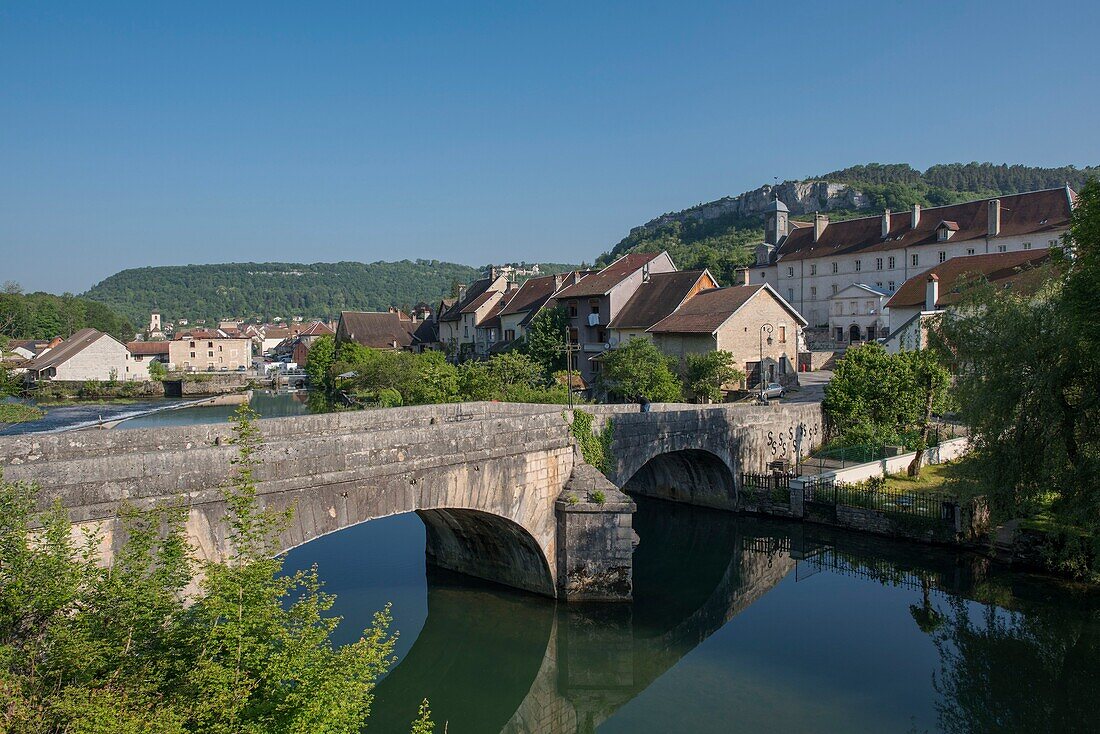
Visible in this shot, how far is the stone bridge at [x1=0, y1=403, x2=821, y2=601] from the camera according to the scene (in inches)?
Result: 441

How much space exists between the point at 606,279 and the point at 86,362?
57.8 metres

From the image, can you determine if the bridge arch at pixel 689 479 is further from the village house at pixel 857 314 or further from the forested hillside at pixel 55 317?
the forested hillside at pixel 55 317

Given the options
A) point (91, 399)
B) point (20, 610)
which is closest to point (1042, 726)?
point (20, 610)

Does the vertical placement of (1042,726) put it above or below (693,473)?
below

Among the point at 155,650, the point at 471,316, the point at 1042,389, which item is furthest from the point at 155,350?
the point at 155,650

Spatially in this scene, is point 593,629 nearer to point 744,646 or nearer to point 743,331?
point 744,646

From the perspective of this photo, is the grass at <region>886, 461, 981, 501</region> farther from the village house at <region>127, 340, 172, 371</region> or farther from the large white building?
the village house at <region>127, 340, 172, 371</region>

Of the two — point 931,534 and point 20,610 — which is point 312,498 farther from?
point 931,534

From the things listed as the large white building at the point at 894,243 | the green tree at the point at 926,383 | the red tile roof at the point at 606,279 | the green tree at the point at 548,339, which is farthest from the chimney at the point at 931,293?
the green tree at the point at 548,339

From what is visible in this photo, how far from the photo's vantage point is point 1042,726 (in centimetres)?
1457

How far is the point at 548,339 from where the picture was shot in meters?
51.3

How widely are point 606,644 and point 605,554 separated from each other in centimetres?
211

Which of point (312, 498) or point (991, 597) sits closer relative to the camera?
point (312, 498)

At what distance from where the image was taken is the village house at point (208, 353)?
10988cm
